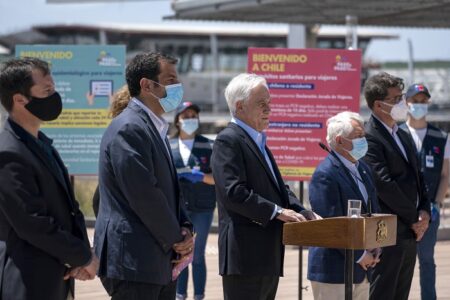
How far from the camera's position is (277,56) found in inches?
368

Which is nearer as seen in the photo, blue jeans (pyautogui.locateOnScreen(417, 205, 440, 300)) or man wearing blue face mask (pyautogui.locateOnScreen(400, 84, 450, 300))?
blue jeans (pyautogui.locateOnScreen(417, 205, 440, 300))

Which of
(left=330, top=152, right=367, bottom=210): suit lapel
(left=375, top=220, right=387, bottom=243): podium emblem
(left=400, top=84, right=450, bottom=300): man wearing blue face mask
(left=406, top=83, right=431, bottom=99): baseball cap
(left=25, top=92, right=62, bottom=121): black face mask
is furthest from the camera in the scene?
(left=406, top=83, right=431, bottom=99): baseball cap

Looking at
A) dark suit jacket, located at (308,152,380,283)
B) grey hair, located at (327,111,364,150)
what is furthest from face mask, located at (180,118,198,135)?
dark suit jacket, located at (308,152,380,283)

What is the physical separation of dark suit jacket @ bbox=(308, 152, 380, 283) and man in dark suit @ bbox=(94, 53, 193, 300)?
46.4 inches

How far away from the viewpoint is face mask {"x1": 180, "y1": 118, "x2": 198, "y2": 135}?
9.87m

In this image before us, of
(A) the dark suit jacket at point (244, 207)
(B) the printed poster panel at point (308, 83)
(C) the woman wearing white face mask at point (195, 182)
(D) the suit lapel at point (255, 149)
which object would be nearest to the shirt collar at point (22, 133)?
(A) the dark suit jacket at point (244, 207)

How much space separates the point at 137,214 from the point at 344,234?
1163mm

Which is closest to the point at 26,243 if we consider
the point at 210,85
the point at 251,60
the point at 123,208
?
the point at 123,208

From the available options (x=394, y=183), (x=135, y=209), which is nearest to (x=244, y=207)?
(x=135, y=209)

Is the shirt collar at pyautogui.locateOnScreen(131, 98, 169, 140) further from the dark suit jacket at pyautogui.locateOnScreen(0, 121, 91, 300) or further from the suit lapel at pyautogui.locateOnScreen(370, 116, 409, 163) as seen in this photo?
the suit lapel at pyautogui.locateOnScreen(370, 116, 409, 163)

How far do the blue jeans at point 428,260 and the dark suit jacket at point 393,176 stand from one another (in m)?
1.52

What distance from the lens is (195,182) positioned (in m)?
9.55

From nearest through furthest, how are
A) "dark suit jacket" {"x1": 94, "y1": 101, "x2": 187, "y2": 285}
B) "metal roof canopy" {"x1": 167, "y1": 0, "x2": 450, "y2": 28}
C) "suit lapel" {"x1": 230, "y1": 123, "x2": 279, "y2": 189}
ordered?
"dark suit jacket" {"x1": 94, "y1": 101, "x2": 187, "y2": 285} → "suit lapel" {"x1": 230, "y1": 123, "x2": 279, "y2": 189} → "metal roof canopy" {"x1": 167, "y1": 0, "x2": 450, "y2": 28}

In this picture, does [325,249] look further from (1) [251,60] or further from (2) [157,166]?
(1) [251,60]
